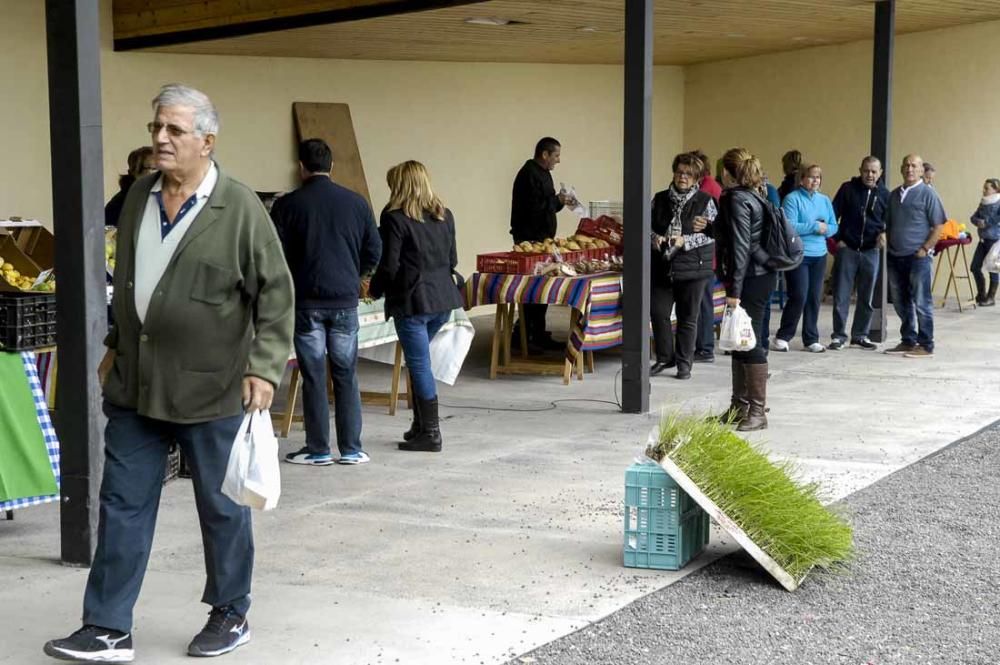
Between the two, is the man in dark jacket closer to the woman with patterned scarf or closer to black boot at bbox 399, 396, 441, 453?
the woman with patterned scarf

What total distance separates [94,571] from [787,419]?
510 cm

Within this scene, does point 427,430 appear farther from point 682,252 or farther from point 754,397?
point 682,252

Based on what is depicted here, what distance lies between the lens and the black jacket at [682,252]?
9.80m

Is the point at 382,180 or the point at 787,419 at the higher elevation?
the point at 382,180

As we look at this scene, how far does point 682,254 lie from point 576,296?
2.97 feet

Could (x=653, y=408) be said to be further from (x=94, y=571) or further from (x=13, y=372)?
(x=94, y=571)

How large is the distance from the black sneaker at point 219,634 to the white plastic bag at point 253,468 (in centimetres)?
43

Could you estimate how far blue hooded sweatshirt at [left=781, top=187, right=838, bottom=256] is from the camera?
11.1 m

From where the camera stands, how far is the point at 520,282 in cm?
970

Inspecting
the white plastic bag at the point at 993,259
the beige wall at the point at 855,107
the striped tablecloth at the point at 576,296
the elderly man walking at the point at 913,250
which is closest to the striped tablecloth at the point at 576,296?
the striped tablecloth at the point at 576,296

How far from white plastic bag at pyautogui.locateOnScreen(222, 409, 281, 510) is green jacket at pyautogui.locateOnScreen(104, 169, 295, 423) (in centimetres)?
13

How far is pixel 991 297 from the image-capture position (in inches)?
599

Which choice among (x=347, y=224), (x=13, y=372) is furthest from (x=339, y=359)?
(x=13, y=372)

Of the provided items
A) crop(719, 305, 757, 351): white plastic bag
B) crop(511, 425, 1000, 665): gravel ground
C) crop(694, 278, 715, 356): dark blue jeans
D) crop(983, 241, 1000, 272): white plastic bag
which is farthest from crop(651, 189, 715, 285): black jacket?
crop(983, 241, 1000, 272): white plastic bag
